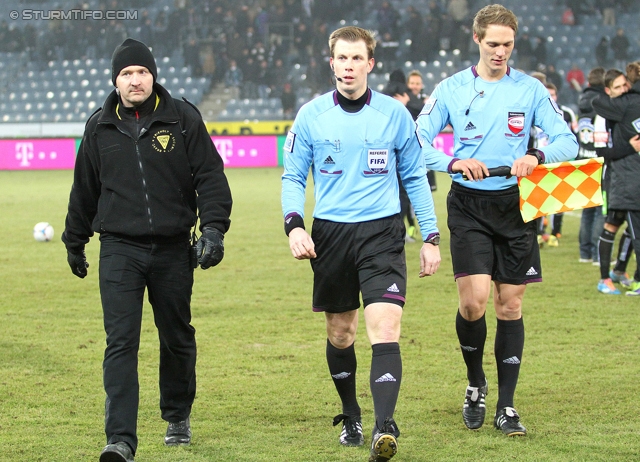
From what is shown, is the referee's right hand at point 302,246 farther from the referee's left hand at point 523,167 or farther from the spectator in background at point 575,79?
the spectator in background at point 575,79

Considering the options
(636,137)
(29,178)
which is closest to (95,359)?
(636,137)

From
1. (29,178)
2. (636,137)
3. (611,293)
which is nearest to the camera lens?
(636,137)

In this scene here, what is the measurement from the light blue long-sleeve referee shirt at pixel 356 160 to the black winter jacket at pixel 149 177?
0.40 metres

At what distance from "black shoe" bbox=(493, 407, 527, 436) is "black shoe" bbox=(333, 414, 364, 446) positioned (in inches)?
28.4

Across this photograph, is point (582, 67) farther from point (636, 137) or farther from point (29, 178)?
point (636, 137)

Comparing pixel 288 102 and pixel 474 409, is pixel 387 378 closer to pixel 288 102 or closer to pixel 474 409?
pixel 474 409

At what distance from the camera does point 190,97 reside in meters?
33.6

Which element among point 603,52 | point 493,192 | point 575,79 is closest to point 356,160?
point 493,192

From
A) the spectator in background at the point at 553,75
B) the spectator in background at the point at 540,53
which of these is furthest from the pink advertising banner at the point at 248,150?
the spectator in background at the point at 540,53

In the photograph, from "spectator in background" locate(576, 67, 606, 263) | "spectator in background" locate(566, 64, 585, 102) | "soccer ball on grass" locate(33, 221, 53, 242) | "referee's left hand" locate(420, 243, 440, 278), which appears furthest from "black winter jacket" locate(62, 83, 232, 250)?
"spectator in background" locate(566, 64, 585, 102)

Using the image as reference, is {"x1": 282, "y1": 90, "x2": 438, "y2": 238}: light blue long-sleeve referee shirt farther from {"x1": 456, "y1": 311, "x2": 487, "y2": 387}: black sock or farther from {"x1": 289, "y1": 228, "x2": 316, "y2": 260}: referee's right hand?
{"x1": 456, "y1": 311, "x2": 487, "y2": 387}: black sock

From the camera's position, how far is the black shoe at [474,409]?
5.12 metres

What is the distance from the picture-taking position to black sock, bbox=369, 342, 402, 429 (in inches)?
170

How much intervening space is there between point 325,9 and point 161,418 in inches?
1207
